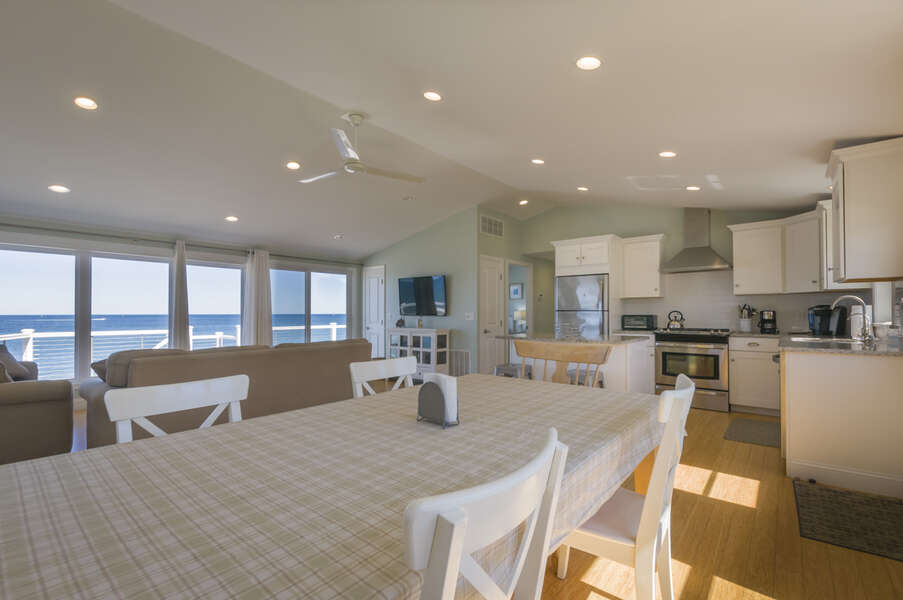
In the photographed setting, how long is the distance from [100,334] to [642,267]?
743 centimetres

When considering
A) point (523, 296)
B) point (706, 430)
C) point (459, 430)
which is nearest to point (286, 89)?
point (459, 430)

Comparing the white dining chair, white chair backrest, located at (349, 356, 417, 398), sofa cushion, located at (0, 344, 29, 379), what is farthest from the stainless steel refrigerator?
sofa cushion, located at (0, 344, 29, 379)

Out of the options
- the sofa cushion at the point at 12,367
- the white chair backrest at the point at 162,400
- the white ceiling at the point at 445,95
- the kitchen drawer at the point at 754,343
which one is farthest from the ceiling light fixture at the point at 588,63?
the sofa cushion at the point at 12,367

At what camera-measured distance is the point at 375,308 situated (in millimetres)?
8000

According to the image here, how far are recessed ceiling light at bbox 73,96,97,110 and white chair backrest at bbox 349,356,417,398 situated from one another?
328 centimetres

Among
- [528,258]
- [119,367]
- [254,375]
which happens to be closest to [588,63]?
[254,375]

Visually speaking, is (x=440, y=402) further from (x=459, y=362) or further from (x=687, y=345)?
(x=459, y=362)

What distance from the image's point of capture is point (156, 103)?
3.38m

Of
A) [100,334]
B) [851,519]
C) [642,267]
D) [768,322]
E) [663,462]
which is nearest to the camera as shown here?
[663,462]

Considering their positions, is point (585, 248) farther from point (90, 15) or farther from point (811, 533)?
point (90, 15)

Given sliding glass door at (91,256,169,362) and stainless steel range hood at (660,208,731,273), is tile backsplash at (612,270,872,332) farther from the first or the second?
sliding glass door at (91,256,169,362)

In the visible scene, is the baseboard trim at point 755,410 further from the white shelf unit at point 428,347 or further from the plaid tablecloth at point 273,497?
the plaid tablecloth at point 273,497

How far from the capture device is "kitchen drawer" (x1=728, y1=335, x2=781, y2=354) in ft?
14.6

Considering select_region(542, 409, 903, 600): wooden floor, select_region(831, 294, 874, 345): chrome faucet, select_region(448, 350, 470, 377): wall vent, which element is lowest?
select_region(542, 409, 903, 600): wooden floor
